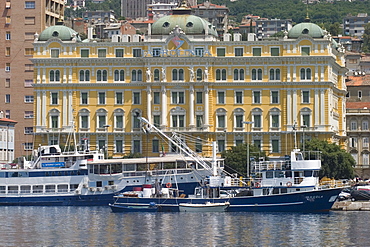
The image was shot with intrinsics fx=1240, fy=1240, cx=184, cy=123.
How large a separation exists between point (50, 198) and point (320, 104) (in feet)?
143

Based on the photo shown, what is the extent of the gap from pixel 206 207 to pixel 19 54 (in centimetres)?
8084

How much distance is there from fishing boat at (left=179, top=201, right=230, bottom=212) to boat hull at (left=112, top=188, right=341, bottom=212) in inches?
19.7

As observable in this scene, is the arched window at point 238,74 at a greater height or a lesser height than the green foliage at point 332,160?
greater

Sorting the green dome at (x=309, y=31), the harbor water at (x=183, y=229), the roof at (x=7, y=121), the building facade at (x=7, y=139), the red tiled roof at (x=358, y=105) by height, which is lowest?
the harbor water at (x=183, y=229)

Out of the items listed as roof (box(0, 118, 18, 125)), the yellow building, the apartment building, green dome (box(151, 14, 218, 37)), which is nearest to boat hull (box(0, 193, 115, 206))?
the yellow building

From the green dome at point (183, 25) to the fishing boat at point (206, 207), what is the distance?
2066 inches

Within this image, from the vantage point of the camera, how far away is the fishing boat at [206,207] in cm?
11431

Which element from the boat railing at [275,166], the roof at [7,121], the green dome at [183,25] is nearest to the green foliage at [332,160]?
the green dome at [183,25]

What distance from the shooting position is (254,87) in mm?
161875

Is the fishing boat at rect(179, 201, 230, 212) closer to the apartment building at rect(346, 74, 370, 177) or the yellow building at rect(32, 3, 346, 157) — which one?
the yellow building at rect(32, 3, 346, 157)

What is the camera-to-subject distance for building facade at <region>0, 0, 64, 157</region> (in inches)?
7347

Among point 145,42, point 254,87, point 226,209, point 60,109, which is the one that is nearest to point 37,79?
point 60,109

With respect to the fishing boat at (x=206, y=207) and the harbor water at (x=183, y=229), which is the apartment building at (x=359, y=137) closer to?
the harbor water at (x=183, y=229)

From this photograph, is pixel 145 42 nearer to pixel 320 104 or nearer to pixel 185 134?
pixel 185 134
